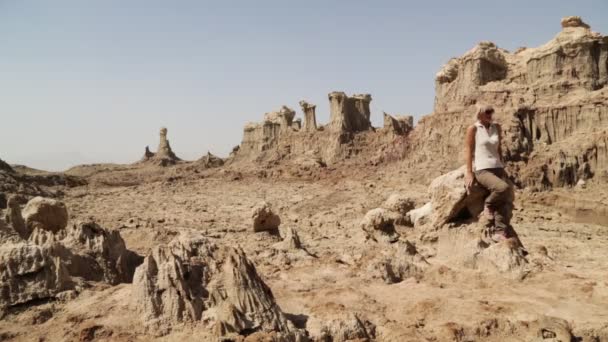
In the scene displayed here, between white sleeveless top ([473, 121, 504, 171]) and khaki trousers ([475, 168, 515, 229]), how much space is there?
124 millimetres

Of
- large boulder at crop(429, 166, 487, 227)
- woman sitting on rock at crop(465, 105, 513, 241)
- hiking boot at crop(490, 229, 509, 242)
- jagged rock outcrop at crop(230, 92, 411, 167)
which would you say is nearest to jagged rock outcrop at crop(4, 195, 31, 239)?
large boulder at crop(429, 166, 487, 227)

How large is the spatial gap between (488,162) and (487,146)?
25cm

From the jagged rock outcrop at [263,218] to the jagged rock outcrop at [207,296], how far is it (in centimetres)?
847

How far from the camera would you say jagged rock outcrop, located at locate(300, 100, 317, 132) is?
132ft

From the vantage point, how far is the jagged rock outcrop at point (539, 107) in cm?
2158

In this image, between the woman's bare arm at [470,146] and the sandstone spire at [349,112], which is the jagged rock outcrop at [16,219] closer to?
the woman's bare arm at [470,146]

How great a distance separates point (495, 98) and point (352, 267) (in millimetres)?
20641

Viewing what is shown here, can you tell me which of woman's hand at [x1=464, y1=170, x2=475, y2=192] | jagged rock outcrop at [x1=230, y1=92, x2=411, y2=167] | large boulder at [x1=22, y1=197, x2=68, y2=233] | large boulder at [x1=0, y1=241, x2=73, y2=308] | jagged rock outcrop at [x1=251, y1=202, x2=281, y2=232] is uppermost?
jagged rock outcrop at [x1=230, y1=92, x2=411, y2=167]

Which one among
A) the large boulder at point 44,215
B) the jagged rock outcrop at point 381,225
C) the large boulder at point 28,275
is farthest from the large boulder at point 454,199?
the large boulder at point 44,215

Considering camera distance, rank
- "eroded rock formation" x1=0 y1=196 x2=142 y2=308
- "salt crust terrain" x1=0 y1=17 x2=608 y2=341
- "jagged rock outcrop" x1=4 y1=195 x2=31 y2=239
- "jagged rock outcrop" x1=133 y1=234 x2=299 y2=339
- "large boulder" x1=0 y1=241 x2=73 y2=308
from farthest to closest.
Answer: "jagged rock outcrop" x1=4 y1=195 x2=31 y2=239 → "eroded rock formation" x1=0 y1=196 x2=142 y2=308 → "large boulder" x1=0 y1=241 x2=73 y2=308 → "salt crust terrain" x1=0 y1=17 x2=608 y2=341 → "jagged rock outcrop" x1=133 y1=234 x2=299 y2=339

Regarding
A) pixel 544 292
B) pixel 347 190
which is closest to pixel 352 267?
pixel 544 292

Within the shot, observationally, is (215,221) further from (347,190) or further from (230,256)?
(230,256)

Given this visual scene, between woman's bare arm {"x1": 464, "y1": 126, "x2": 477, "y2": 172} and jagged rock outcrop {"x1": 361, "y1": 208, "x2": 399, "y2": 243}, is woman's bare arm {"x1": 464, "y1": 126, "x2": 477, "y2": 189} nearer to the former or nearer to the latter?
woman's bare arm {"x1": 464, "y1": 126, "x2": 477, "y2": 172}

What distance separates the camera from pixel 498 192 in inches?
272
